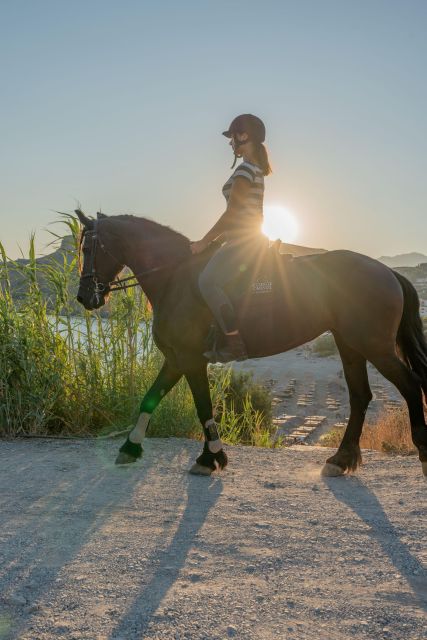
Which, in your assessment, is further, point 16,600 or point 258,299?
point 258,299

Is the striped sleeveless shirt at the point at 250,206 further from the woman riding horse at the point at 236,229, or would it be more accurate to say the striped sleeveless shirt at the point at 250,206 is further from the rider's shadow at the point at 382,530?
the rider's shadow at the point at 382,530

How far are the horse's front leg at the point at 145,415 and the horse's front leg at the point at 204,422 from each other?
12.7 inches

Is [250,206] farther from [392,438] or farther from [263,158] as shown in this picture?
[392,438]

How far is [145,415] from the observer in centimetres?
588

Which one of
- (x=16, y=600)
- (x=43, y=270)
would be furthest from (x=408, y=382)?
(x=43, y=270)

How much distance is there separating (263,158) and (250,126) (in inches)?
11.9

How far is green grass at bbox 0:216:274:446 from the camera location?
720cm

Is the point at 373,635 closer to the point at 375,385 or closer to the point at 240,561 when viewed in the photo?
the point at 240,561

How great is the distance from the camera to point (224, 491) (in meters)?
5.09

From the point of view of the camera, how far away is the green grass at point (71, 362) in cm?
720

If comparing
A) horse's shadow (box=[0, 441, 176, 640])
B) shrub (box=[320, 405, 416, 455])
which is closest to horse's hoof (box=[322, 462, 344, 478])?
horse's shadow (box=[0, 441, 176, 640])

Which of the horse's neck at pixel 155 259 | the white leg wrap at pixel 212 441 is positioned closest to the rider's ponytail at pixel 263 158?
the horse's neck at pixel 155 259

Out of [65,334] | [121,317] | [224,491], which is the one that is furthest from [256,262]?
[65,334]

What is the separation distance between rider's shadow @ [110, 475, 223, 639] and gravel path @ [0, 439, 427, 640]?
10mm
